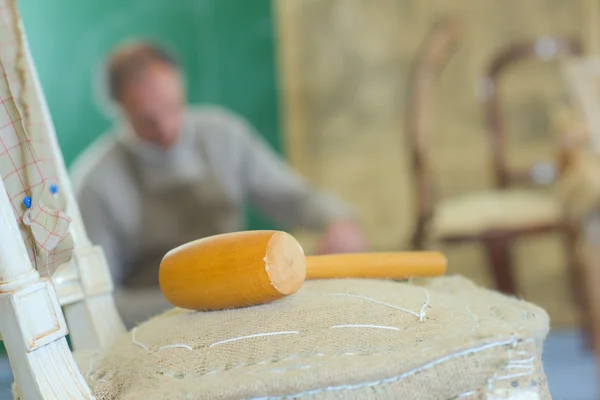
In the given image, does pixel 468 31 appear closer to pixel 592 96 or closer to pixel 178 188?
pixel 592 96

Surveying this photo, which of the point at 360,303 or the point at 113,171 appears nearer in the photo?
the point at 360,303

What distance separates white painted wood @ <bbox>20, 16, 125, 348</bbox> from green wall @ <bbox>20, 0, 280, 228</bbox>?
2.08 meters

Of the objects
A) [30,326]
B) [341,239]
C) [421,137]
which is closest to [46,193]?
[30,326]

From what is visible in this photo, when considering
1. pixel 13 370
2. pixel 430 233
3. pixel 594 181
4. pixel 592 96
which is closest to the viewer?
pixel 13 370

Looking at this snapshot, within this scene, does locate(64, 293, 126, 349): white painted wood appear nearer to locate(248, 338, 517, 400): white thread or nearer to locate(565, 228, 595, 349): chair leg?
locate(248, 338, 517, 400): white thread

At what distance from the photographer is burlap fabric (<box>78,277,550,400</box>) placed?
1.52 ft

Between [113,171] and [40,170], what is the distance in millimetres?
1713

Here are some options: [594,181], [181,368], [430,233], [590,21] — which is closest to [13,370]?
[181,368]

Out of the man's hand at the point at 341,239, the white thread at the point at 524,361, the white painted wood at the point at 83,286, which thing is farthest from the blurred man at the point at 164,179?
the white thread at the point at 524,361

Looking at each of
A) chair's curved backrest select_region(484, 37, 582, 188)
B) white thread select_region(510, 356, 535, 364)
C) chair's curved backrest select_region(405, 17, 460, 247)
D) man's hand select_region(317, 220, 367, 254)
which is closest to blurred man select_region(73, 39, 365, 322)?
man's hand select_region(317, 220, 367, 254)

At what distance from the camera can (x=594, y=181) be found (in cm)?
159

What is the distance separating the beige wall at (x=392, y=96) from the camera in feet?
9.65

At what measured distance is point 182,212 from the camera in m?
2.26

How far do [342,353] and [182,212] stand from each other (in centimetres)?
182
